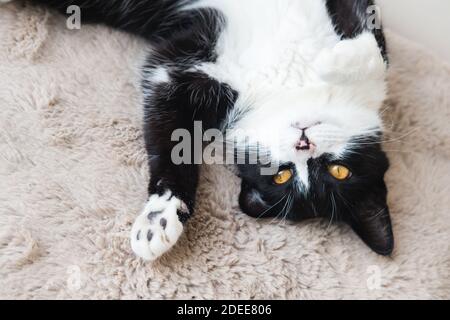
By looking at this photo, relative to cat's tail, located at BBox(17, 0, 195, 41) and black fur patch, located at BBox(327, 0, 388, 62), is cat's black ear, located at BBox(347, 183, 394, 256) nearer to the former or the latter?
black fur patch, located at BBox(327, 0, 388, 62)

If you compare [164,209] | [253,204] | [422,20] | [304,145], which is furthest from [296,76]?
[422,20]

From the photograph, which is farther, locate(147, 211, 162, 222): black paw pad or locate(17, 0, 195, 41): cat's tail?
locate(17, 0, 195, 41): cat's tail

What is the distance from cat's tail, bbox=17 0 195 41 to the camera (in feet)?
4.57

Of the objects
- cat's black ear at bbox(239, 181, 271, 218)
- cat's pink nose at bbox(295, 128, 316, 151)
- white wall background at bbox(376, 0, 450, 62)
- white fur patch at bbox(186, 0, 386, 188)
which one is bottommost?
cat's black ear at bbox(239, 181, 271, 218)

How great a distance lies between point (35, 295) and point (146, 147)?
431 mm

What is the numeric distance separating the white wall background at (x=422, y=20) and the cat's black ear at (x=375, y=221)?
28.5 inches

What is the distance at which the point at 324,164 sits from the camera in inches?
44.8

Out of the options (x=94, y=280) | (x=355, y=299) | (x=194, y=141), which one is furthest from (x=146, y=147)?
(x=355, y=299)

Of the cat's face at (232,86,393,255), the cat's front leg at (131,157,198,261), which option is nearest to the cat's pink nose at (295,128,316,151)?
the cat's face at (232,86,393,255)

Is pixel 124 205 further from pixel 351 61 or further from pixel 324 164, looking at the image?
pixel 351 61

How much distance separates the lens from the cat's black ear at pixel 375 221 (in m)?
1.14

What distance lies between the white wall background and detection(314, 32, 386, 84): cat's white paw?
55 cm

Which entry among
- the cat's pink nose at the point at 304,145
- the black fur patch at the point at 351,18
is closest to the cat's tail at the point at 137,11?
the black fur patch at the point at 351,18

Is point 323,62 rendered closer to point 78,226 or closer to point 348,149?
point 348,149
